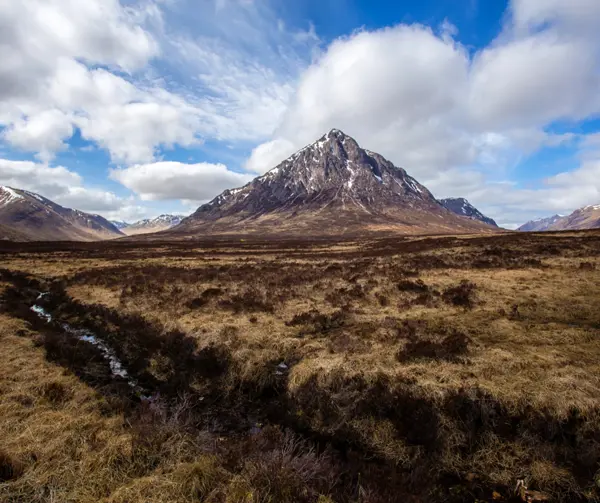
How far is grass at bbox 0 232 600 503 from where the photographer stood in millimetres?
6699

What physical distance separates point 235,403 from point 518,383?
9.92 m

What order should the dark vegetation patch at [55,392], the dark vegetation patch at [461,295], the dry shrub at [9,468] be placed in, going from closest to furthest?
the dry shrub at [9,468] → the dark vegetation patch at [55,392] → the dark vegetation patch at [461,295]

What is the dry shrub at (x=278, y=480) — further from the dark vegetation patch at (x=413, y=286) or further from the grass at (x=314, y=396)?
the dark vegetation patch at (x=413, y=286)

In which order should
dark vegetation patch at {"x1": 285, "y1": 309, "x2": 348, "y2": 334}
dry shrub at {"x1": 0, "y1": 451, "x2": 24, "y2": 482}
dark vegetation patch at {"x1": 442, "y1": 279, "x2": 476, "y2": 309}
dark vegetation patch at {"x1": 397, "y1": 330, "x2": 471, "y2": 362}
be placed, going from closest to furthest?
dry shrub at {"x1": 0, "y1": 451, "x2": 24, "y2": 482} → dark vegetation patch at {"x1": 397, "y1": 330, "x2": 471, "y2": 362} → dark vegetation patch at {"x1": 285, "y1": 309, "x2": 348, "y2": 334} → dark vegetation patch at {"x1": 442, "y1": 279, "x2": 476, "y2": 309}

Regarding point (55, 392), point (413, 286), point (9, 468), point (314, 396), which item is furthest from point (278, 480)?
point (413, 286)

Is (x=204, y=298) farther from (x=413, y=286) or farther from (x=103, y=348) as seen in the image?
(x=413, y=286)

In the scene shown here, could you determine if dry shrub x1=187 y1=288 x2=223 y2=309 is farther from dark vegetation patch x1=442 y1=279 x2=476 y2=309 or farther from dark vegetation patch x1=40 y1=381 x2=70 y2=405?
dark vegetation patch x1=442 y1=279 x2=476 y2=309

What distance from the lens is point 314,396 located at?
38.1 ft

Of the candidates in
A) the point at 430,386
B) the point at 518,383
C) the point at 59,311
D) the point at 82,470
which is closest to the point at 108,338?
the point at 59,311

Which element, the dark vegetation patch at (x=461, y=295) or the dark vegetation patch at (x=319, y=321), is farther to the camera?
the dark vegetation patch at (x=461, y=295)

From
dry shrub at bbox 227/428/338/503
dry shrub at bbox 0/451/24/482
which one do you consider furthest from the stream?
dry shrub at bbox 227/428/338/503

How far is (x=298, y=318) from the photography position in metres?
19.1

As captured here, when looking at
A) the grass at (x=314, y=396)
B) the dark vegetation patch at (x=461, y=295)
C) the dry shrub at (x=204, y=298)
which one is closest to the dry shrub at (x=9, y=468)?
the grass at (x=314, y=396)

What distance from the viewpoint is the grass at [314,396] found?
6.70m
